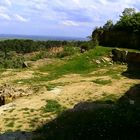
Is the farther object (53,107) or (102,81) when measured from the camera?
(102,81)

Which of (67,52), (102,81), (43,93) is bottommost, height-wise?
(43,93)

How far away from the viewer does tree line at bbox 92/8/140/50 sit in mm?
35969

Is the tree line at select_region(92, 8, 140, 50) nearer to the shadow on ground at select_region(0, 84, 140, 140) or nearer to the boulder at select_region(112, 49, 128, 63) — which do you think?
the boulder at select_region(112, 49, 128, 63)

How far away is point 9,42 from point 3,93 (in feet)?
313

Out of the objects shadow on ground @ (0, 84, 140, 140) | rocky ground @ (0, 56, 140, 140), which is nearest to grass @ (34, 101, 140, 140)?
shadow on ground @ (0, 84, 140, 140)

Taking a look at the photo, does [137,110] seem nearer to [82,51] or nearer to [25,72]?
[25,72]

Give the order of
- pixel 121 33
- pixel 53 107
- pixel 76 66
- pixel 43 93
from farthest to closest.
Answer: pixel 121 33 → pixel 76 66 → pixel 43 93 → pixel 53 107

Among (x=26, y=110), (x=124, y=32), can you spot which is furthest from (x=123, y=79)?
(x=124, y=32)

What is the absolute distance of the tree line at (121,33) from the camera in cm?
3597

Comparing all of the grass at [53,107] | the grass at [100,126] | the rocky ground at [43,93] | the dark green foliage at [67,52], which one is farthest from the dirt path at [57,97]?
the dark green foliage at [67,52]

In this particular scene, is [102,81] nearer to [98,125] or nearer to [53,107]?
[53,107]

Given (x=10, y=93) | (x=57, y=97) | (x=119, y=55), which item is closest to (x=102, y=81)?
(x=57, y=97)

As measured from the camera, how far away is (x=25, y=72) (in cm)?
2964

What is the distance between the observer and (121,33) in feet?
121
